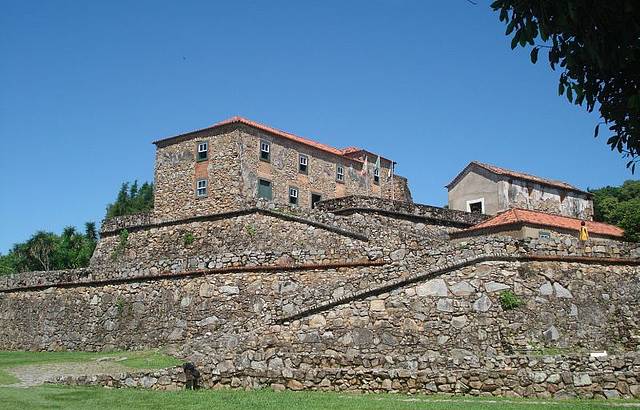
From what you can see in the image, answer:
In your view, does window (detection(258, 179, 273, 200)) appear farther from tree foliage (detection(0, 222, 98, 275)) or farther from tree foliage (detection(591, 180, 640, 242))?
tree foliage (detection(0, 222, 98, 275))

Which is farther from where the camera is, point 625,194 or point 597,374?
point 625,194

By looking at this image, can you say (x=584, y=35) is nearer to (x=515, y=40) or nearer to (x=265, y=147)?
(x=515, y=40)

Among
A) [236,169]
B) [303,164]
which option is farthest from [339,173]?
[236,169]

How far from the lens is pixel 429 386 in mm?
13961

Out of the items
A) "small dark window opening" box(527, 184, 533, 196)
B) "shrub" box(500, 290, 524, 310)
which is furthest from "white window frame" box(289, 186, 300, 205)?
"shrub" box(500, 290, 524, 310)

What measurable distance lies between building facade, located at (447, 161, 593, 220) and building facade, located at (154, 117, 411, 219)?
778 centimetres

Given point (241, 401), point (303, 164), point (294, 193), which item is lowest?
point (241, 401)

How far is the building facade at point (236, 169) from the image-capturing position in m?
34.6

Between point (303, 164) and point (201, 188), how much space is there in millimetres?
6335

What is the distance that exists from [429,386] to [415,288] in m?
4.81

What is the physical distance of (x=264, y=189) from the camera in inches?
1398

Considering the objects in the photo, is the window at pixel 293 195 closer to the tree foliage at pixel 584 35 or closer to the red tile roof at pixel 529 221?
the red tile roof at pixel 529 221

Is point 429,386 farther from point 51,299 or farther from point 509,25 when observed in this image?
point 51,299

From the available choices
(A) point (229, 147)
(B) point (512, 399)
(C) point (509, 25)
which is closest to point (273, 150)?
(A) point (229, 147)
